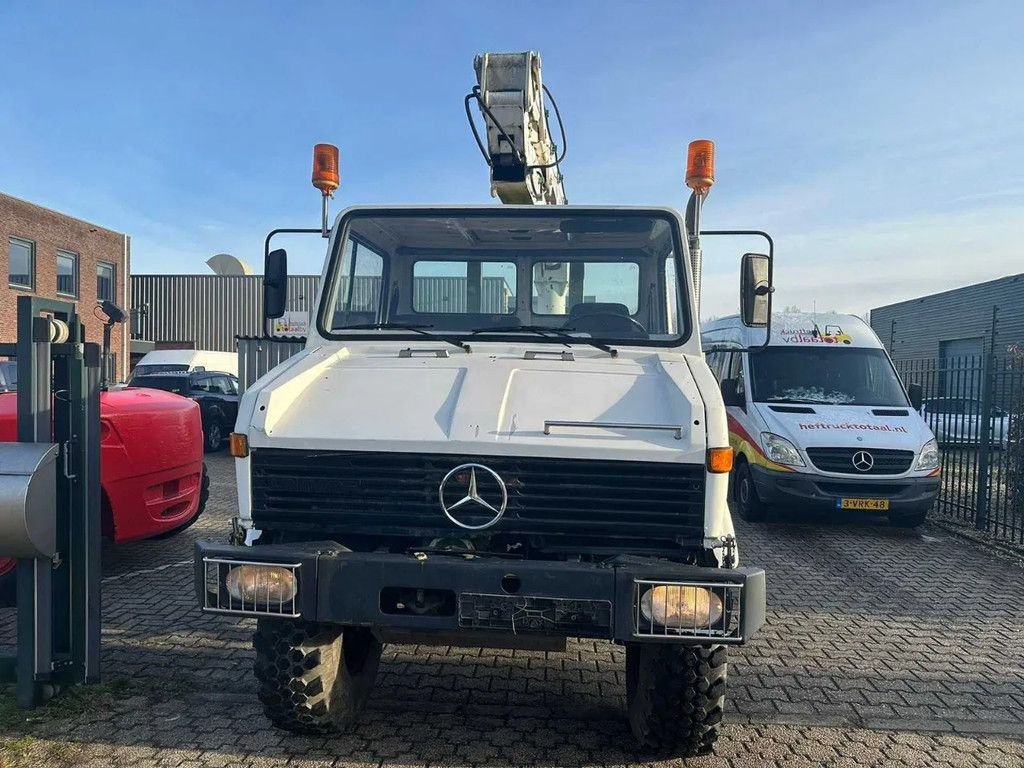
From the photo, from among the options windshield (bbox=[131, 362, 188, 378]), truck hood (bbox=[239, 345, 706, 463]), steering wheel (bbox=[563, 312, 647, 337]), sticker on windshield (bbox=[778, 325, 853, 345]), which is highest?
sticker on windshield (bbox=[778, 325, 853, 345])

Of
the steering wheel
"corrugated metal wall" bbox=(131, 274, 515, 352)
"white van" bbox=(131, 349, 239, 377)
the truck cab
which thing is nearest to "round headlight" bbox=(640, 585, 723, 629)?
the truck cab

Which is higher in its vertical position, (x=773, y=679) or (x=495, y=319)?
(x=495, y=319)

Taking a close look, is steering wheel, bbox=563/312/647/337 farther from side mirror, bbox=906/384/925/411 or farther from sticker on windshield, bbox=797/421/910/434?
side mirror, bbox=906/384/925/411

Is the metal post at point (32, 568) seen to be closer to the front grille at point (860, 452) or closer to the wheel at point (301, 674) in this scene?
the wheel at point (301, 674)

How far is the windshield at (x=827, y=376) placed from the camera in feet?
26.6

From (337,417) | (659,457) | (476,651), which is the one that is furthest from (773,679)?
(337,417)

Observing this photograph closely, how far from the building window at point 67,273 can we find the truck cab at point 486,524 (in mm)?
23523

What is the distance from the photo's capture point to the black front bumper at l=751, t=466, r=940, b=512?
23.7 ft

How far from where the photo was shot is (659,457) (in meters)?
2.78

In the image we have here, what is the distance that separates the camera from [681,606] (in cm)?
262

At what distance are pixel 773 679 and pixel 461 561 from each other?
7.34ft

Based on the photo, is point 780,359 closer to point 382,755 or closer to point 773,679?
point 773,679

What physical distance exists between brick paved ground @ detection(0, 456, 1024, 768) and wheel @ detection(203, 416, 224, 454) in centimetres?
897

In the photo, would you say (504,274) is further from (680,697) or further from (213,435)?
(213,435)
